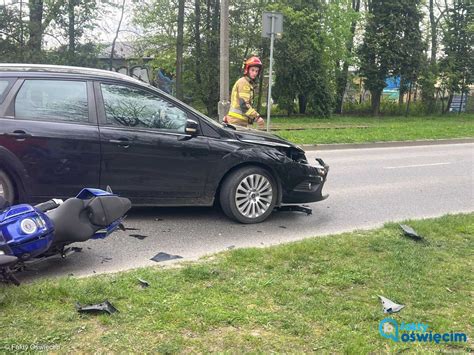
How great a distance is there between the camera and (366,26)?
3139cm

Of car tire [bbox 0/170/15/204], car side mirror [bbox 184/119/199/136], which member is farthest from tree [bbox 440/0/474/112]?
car tire [bbox 0/170/15/204]

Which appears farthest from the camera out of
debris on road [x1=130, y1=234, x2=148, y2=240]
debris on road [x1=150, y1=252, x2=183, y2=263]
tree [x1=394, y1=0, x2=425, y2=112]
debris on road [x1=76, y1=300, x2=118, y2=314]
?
tree [x1=394, y1=0, x2=425, y2=112]

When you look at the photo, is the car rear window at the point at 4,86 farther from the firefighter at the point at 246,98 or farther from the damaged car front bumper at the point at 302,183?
the firefighter at the point at 246,98

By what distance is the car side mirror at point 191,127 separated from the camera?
594 cm

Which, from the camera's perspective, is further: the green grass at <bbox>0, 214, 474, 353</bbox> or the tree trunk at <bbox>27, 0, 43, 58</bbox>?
the tree trunk at <bbox>27, 0, 43, 58</bbox>

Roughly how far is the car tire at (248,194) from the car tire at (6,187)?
2340 millimetres

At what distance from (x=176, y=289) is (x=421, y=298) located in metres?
1.83

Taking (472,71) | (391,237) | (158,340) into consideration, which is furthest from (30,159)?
(472,71)

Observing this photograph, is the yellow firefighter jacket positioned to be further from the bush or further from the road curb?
the bush

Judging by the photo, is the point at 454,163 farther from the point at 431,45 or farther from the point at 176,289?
the point at 431,45

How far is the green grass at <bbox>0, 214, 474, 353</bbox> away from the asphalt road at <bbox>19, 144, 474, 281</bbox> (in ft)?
1.95

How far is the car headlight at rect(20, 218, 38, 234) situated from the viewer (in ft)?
12.0

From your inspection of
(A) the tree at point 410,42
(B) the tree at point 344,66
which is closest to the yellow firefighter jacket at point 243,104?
(B) the tree at point 344,66

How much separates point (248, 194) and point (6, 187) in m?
2.71
